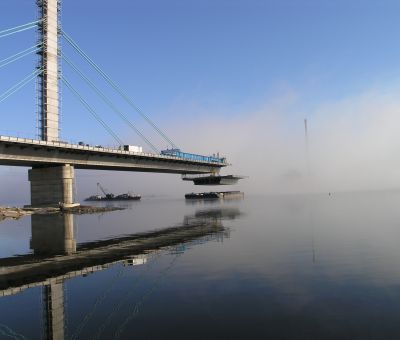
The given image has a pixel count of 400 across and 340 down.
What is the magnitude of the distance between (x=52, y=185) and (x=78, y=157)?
9049mm

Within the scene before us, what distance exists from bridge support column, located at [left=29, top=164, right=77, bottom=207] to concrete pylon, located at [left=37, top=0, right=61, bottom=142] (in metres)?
9.14

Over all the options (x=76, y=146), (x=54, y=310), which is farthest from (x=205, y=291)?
(x=76, y=146)

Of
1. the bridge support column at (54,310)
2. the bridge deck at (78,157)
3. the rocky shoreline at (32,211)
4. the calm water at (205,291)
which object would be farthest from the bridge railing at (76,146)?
the bridge support column at (54,310)

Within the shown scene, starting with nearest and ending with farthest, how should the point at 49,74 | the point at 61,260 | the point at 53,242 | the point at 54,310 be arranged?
1. the point at 54,310
2. the point at 61,260
3. the point at 53,242
4. the point at 49,74

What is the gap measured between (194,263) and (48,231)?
30.5 metres

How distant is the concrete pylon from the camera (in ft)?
284

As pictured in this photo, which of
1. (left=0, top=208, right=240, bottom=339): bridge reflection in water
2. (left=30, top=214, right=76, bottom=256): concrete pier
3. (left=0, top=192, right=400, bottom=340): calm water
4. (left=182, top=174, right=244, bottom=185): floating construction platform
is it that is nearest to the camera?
(left=0, top=192, right=400, bottom=340): calm water

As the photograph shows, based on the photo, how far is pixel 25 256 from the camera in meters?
30.6

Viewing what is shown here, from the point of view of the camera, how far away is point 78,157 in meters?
95.1

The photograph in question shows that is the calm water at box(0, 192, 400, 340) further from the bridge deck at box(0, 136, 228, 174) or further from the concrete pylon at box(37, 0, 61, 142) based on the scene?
the concrete pylon at box(37, 0, 61, 142)

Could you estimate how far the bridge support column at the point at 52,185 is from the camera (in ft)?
302

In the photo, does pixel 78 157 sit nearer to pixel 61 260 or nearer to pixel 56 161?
pixel 56 161

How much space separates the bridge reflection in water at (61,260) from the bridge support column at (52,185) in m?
46.6

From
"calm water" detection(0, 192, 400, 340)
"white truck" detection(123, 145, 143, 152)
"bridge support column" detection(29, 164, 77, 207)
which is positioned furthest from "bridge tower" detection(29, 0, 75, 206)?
"calm water" detection(0, 192, 400, 340)
